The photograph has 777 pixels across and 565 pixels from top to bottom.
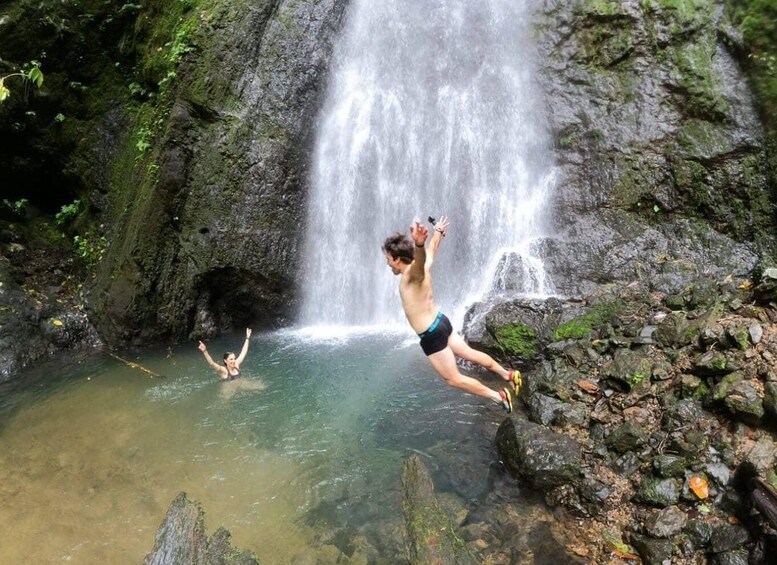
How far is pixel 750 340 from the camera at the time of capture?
5.08 metres

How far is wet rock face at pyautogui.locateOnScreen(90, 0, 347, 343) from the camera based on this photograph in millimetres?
10547

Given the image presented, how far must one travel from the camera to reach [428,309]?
431cm

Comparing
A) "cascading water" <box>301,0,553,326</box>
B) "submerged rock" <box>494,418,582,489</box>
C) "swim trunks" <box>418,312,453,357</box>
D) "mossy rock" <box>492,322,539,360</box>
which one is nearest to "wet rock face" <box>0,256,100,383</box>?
"cascading water" <box>301,0,553,326</box>

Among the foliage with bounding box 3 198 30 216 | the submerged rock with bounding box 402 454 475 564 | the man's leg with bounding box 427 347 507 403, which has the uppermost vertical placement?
the foliage with bounding box 3 198 30 216

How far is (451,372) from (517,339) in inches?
132

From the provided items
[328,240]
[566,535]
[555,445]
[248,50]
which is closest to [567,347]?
[555,445]

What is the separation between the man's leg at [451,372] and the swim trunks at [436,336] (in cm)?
5

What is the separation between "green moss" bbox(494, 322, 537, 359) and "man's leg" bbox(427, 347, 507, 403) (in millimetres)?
2969

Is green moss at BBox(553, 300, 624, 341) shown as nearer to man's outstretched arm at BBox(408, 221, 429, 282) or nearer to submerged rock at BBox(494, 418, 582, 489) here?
submerged rock at BBox(494, 418, 582, 489)

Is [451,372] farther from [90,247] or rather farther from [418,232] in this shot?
[90,247]

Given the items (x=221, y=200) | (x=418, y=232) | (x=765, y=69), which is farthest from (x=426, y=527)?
(x=765, y=69)

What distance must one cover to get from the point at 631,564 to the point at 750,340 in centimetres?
267

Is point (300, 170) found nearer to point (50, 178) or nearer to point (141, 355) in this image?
point (141, 355)

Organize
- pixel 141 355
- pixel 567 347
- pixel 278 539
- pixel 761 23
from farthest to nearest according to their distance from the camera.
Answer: pixel 141 355 → pixel 761 23 → pixel 567 347 → pixel 278 539
